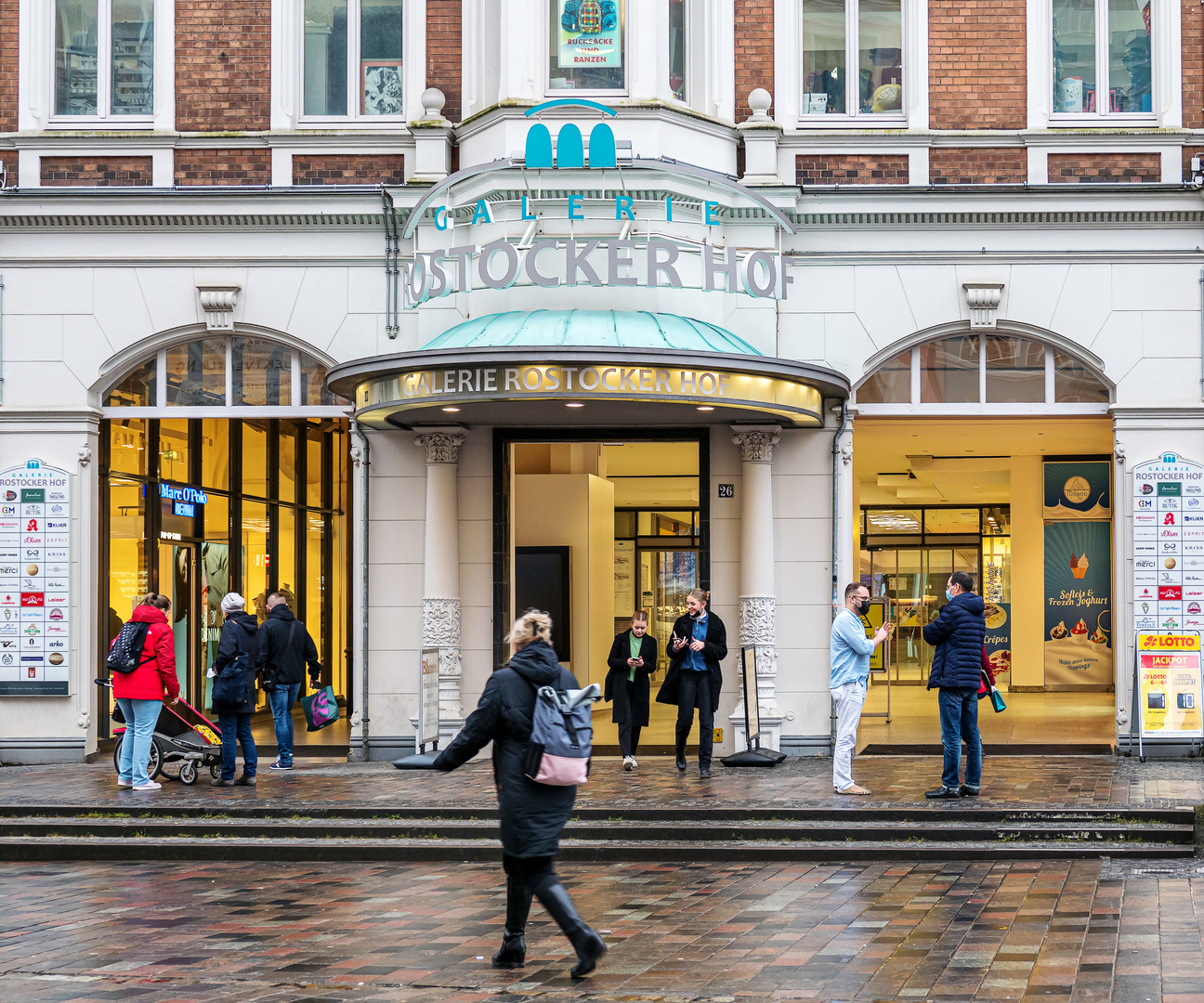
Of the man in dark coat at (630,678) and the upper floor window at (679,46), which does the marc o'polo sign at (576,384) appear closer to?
the man in dark coat at (630,678)

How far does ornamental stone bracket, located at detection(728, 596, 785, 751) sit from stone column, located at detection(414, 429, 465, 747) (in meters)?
2.85

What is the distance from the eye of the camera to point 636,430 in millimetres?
14680

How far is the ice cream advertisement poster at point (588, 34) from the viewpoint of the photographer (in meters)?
14.5

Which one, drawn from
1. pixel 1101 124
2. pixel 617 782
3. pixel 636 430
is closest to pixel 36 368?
pixel 636 430

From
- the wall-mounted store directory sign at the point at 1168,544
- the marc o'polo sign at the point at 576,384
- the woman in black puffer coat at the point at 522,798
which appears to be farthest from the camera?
the wall-mounted store directory sign at the point at 1168,544

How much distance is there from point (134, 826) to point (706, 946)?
5509 millimetres

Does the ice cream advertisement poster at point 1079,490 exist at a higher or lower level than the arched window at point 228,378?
lower

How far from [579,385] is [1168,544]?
6232 millimetres

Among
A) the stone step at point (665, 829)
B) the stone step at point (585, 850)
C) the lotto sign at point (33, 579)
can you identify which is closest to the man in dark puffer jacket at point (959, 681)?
the stone step at point (665, 829)

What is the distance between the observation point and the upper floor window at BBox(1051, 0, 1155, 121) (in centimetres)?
1478

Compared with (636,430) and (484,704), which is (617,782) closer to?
(636,430)

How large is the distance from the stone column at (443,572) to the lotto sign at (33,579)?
3.79 meters

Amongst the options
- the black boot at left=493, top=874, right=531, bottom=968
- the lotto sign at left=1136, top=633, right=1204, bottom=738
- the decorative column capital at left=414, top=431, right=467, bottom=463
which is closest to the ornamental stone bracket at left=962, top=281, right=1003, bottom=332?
the lotto sign at left=1136, top=633, right=1204, bottom=738

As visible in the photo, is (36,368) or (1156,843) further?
(36,368)
